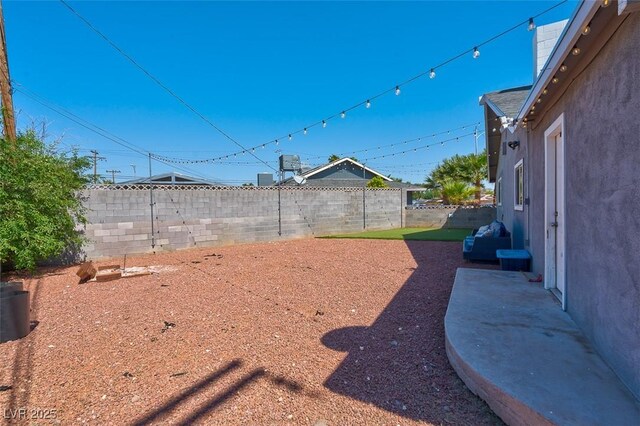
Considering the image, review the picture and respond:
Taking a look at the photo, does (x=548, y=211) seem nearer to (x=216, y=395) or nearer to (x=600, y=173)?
(x=600, y=173)

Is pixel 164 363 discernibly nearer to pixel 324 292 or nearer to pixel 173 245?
pixel 324 292

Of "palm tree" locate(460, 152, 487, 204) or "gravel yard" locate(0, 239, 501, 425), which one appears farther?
"palm tree" locate(460, 152, 487, 204)

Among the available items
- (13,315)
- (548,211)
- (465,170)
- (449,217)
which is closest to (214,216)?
(13,315)

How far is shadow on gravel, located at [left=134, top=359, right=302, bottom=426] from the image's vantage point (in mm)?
2248

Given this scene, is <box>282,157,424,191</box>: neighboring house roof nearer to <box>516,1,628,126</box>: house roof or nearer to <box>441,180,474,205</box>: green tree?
<box>441,180,474,205</box>: green tree

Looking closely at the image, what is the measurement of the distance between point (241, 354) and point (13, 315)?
8.82 feet

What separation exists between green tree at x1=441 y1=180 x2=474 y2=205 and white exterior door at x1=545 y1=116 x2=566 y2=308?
1417 centimetres

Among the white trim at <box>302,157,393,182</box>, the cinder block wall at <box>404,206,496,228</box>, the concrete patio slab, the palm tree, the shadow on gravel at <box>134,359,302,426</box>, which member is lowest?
the shadow on gravel at <box>134,359,302,426</box>

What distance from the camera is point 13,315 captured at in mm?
3707

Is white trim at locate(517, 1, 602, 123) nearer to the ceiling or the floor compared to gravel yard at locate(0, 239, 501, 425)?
nearer to the ceiling

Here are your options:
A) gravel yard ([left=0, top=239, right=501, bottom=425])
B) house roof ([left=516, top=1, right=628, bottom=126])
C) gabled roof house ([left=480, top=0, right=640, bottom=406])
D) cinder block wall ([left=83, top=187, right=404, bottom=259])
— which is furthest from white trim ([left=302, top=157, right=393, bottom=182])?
house roof ([left=516, top=1, right=628, bottom=126])

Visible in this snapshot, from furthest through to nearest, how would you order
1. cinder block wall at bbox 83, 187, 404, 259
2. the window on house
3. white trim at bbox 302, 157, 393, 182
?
white trim at bbox 302, 157, 393, 182
cinder block wall at bbox 83, 187, 404, 259
the window on house

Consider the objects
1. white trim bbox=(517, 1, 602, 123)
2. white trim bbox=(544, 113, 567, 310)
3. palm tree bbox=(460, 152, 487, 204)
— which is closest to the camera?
white trim bbox=(517, 1, 602, 123)

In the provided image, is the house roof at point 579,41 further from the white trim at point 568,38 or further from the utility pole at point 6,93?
the utility pole at point 6,93
